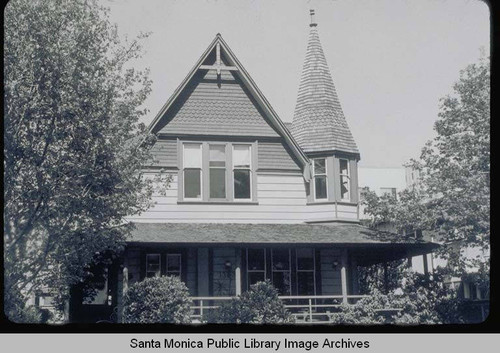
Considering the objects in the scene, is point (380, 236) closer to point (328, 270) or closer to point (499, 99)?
point (328, 270)

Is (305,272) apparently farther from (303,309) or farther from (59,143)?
(59,143)

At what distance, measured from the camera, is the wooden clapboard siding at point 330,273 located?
21.2 meters

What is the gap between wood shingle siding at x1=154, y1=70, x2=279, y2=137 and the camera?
21047 mm

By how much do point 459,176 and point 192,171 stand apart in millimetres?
8740

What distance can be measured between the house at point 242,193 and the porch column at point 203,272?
Answer: 1.3 inches

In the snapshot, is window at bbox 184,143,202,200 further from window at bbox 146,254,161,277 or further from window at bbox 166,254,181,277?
window at bbox 146,254,161,277

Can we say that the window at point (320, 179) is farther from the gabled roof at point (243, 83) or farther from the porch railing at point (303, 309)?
the porch railing at point (303, 309)

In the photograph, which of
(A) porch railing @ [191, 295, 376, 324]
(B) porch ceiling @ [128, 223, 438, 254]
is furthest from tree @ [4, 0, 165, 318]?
(A) porch railing @ [191, 295, 376, 324]

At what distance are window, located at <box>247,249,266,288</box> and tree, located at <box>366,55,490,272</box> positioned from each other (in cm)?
507

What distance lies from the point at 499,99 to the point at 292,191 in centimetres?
1186

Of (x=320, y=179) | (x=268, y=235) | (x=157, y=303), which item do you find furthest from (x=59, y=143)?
(x=320, y=179)

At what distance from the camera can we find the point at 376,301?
18094mm

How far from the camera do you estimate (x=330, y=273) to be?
21.4m
